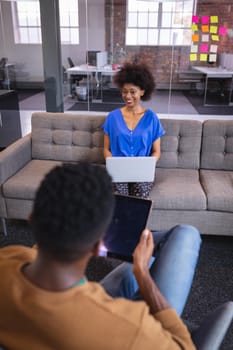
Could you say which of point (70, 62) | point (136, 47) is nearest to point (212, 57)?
point (136, 47)

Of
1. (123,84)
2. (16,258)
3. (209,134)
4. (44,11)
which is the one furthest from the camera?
(44,11)

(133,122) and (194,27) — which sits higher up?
(194,27)

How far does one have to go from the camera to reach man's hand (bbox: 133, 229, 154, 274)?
0.88 metres

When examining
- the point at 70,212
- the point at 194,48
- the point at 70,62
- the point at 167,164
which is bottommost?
the point at 167,164

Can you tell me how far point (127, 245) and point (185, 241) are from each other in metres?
0.23

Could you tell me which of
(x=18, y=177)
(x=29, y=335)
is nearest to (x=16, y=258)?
(x=29, y=335)

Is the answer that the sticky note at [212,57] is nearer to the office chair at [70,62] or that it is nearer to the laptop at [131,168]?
the office chair at [70,62]

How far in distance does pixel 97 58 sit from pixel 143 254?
463 centimetres

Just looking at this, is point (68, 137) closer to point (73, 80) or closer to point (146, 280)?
point (146, 280)

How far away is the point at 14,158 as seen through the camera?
8.18ft

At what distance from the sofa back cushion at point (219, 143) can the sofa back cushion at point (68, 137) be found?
88 centimetres

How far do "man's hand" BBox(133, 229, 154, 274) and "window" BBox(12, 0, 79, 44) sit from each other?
13.9ft

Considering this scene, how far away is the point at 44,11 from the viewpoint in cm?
400

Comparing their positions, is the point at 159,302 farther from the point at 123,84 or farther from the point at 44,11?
the point at 44,11
